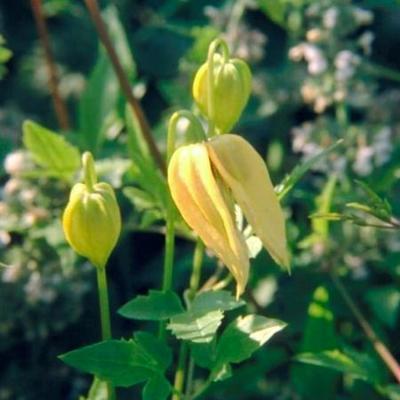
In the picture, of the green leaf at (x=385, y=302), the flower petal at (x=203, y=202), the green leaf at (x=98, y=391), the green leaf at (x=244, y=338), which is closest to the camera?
the flower petal at (x=203, y=202)

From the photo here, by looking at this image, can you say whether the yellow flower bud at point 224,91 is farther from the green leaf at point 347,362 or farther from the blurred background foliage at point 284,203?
the green leaf at point 347,362

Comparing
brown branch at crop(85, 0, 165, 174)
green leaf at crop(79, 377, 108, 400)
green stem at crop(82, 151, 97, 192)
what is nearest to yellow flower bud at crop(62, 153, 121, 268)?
green stem at crop(82, 151, 97, 192)

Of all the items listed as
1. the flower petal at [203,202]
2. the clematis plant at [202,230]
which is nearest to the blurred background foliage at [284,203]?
the clematis plant at [202,230]

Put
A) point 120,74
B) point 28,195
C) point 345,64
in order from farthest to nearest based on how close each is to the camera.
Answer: point 345,64, point 28,195, point 120,74

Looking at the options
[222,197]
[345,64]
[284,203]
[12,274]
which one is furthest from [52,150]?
[222,197]

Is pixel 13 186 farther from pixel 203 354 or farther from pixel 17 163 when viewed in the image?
pixel 203 354

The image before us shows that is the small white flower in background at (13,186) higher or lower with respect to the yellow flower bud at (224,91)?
lower

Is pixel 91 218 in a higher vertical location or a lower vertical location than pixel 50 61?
higher
